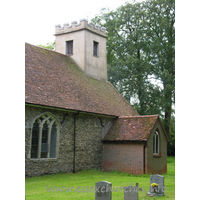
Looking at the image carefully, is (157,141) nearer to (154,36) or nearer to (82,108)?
(82,108)

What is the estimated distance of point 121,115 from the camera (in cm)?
2119

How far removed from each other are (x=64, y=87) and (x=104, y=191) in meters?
11.5

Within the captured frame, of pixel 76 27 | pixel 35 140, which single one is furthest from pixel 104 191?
pixel 76 27

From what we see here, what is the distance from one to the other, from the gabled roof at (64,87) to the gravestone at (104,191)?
24.0 feet

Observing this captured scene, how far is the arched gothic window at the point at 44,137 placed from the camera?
598 inches

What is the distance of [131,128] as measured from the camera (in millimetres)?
18922

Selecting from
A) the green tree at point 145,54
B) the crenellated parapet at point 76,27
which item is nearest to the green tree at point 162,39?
the green tree at point 145,54

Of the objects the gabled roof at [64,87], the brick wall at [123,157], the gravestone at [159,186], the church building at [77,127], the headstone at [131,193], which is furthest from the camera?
the brick wall at [123,157]

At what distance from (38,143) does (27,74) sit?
4.12 meters

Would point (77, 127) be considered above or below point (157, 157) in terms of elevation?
above

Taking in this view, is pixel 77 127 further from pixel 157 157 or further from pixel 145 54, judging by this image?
pixel 145 54

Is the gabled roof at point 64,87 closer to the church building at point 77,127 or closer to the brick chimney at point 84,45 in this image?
the church building at point 77,127

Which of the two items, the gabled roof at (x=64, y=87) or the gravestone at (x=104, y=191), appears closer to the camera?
the gravestone at (x=104, y=191)

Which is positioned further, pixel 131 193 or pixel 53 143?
pixel 53 143
